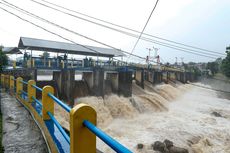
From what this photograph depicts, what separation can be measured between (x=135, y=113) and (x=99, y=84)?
389 cm

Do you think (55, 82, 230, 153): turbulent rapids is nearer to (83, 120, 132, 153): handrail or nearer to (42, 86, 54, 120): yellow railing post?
(42, 86, 54, 120): yellow railing post

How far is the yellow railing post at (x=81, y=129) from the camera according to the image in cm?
138

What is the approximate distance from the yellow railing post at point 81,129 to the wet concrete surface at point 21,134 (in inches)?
64.1

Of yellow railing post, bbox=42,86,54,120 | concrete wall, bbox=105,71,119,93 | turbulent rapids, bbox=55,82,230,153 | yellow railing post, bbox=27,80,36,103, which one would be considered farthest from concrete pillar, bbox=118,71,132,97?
yellow railing post, bbox=42,86,54,120

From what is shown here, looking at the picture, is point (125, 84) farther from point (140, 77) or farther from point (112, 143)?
point (112, 143)

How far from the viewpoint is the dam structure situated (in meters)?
1.44

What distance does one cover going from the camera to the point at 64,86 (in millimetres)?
14219

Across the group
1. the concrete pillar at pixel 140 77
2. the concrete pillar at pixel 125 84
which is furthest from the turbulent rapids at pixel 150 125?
the concrete pillar at pixel 140 77

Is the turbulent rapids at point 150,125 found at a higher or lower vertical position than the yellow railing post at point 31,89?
lower

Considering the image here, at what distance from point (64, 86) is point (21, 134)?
35.8 ft

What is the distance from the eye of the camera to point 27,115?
4824 mm

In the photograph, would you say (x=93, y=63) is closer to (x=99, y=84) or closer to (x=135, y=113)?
(x=99, y=84)

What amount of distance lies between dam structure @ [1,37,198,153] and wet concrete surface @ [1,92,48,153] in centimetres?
12

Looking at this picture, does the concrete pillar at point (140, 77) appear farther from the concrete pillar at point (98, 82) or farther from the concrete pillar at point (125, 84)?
the concrete pillar at point (98, 82)
